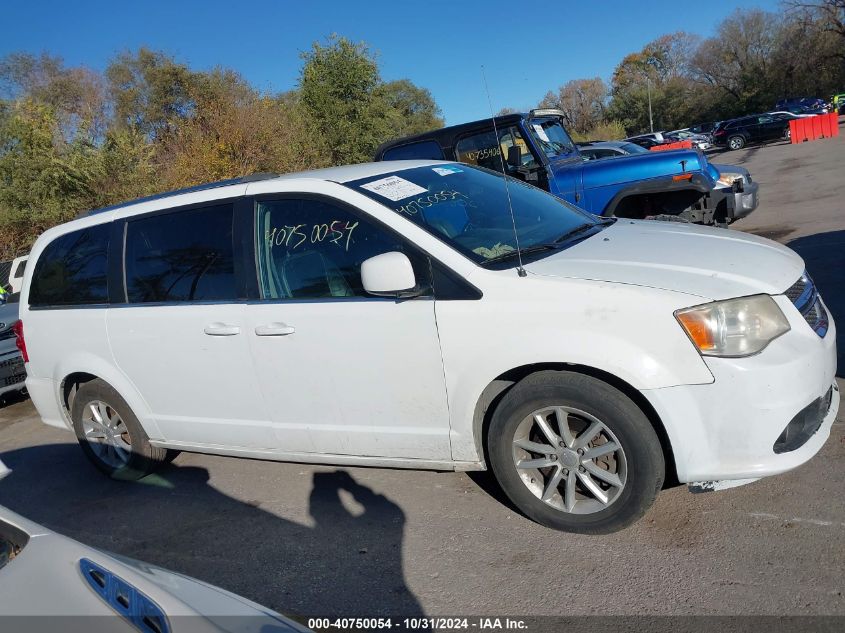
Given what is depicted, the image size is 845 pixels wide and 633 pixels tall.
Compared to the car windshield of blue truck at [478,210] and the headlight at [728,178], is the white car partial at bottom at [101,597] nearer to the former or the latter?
the car windshield of blue truck at [478,210]

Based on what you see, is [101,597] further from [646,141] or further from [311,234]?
[646,141]

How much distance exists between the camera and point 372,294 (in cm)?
342

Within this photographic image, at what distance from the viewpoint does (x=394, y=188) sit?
373 cm

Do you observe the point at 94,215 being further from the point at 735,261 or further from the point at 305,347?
the point at 735,261

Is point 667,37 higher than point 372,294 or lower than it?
higher

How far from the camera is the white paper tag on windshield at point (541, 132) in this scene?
27.2 feet

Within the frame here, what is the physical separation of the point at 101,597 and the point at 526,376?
1.97m

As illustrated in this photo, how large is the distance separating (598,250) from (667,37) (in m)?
83.3

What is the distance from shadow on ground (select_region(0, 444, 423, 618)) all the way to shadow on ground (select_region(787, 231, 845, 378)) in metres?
3.34

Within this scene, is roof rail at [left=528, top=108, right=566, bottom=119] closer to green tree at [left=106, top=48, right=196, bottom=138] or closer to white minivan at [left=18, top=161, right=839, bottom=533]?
white minivan at [left=18, top=161, right=839, bottom=533]

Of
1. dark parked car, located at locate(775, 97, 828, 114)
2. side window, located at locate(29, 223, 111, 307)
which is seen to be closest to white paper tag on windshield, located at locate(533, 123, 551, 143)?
side window, located at locate(29, 223, 111, 307)

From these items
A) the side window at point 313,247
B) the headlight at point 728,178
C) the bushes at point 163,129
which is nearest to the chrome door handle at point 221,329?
the side window at point 313,247

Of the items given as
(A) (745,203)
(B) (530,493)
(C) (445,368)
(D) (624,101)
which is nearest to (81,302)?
(C) (445,368)

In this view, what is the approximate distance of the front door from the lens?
334 centimetres
